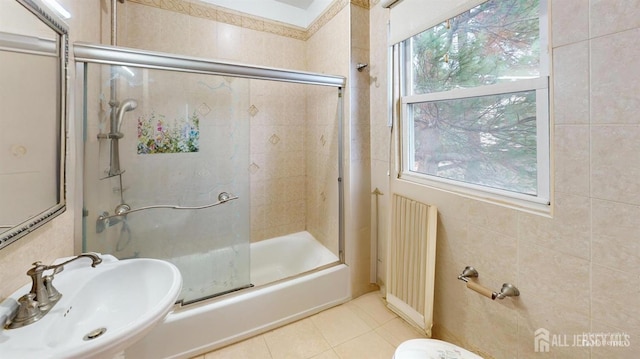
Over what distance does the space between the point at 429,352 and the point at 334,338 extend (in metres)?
0.70

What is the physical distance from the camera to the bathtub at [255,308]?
4.49ft

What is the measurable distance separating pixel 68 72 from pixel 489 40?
1979 millimetres

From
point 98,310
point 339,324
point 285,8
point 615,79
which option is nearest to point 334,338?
point 339,324

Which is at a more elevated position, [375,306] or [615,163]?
[615,163]

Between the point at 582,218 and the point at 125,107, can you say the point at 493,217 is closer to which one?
the point at 582,218

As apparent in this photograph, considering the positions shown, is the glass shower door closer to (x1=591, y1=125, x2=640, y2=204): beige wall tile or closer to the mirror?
the mirror

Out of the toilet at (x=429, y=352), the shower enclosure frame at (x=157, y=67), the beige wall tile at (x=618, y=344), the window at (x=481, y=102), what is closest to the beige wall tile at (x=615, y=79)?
the window at (x=481, y=102)

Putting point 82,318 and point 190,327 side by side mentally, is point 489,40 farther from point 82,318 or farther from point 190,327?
point 190,327

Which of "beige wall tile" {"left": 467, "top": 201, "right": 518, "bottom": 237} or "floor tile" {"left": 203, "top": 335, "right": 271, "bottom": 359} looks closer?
"beige wall tile" {"left": 467, "top": 201, "right": 518, "bottom": 237}

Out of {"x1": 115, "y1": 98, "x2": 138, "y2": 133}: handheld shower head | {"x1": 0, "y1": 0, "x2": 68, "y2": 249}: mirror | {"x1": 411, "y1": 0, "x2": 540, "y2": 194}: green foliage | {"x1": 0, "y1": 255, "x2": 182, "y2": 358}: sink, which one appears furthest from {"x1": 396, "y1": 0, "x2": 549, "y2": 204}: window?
{"x1": 0, "y1": 0, "x2": 68, "y2": 249}: mirror

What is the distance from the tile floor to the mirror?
3.69ft

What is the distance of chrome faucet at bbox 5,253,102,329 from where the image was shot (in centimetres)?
76

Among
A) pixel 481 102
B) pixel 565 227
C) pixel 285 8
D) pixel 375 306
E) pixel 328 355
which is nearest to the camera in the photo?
pixel 565 227

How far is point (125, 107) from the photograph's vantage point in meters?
1.40
